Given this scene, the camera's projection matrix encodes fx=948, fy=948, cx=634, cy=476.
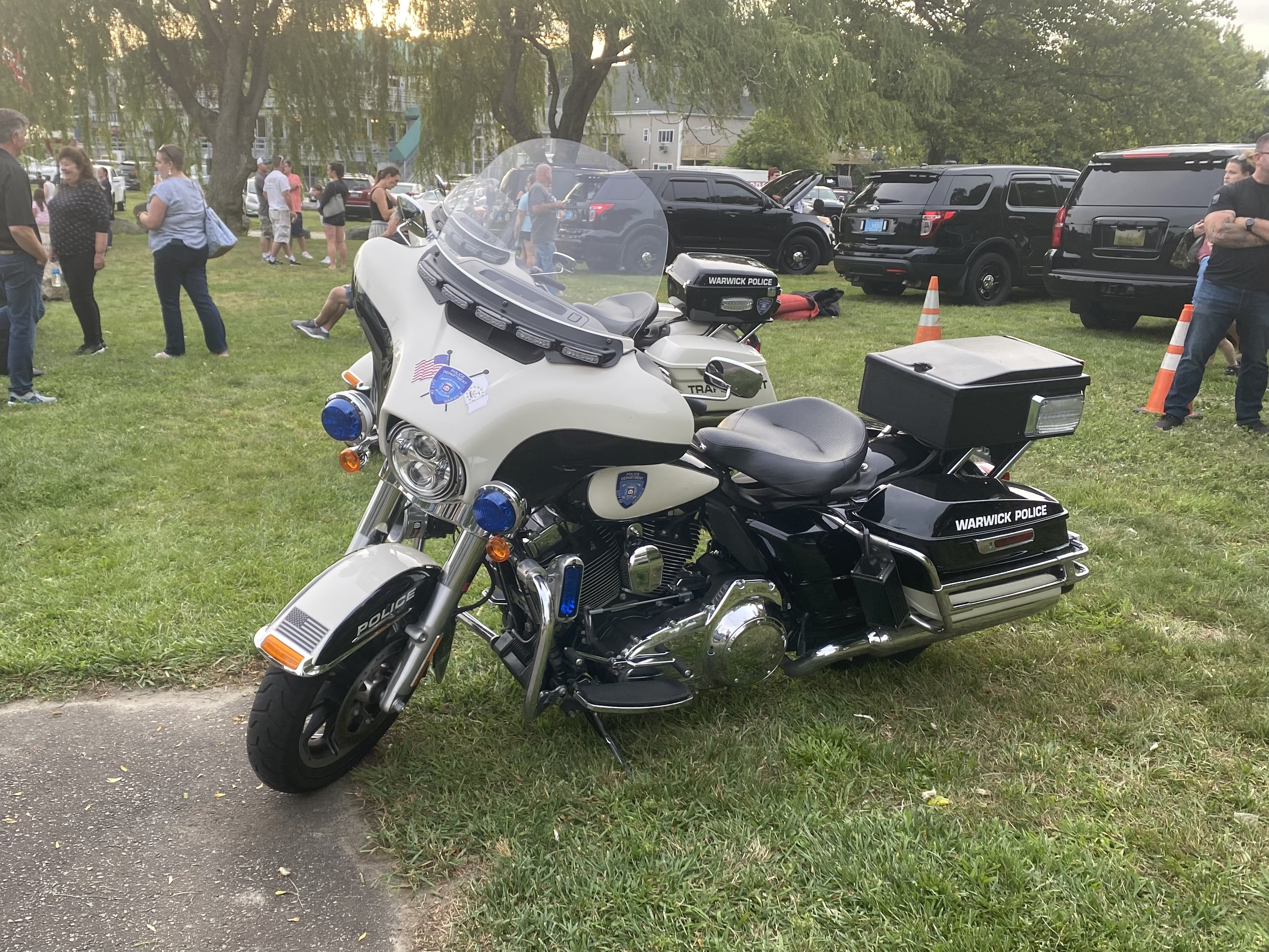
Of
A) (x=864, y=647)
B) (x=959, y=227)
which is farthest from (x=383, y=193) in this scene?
(x=864, y=647)

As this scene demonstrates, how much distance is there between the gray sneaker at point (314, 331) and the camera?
9.88 m

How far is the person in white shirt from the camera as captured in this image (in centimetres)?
1578

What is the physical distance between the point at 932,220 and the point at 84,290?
9739mm

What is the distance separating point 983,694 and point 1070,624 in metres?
0.79

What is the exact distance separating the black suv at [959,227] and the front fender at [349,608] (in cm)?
1119

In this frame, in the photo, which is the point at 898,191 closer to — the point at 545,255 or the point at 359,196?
the point at 545,255

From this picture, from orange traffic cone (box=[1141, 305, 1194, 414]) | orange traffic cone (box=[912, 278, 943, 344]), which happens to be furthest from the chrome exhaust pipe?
orange traffic cone (box=[912, 278, 943, 344])

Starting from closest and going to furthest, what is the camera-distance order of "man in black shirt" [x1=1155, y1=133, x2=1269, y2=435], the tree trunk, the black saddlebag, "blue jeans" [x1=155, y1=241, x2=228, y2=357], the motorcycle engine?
1. the motorcycle engine
2. the black saddlebag
3. "man in black shirt" [x1=1155, y1=133, x2=1269, y2=435]
4. "blue jeans" [x1=155, y1=241, x2=228, y2=357]
5. the tree trunk

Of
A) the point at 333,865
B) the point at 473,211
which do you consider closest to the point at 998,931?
the point at 333,865

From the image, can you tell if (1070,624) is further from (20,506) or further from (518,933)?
(20,506)

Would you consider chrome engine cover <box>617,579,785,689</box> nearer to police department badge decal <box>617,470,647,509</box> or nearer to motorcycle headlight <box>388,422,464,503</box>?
police department badge decal <box>617,470,647,509</box>

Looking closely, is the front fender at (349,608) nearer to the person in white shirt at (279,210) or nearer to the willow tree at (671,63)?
the person in white shirt at (279,210)

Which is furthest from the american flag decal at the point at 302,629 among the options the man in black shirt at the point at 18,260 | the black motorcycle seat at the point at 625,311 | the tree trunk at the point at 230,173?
the tree trunk at the point at 230,173

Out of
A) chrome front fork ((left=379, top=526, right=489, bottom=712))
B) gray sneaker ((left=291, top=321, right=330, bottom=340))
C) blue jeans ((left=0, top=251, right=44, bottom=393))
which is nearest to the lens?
chrome front fork ((left=379, top=526, right=489, bottom=712))
